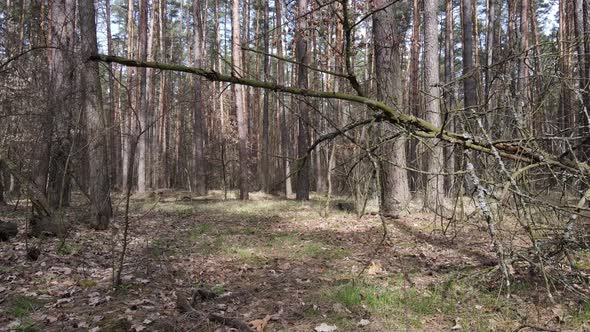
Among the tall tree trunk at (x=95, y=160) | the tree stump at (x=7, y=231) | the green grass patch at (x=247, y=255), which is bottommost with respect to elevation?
the green grass patch at (x=247, y=255)

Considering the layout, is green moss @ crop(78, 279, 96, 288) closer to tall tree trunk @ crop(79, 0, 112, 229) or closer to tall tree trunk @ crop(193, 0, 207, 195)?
tall tree trunk @ crop(79, 0, 112, 229)

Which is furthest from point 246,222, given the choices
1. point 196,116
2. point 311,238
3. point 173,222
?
A: point 196,116

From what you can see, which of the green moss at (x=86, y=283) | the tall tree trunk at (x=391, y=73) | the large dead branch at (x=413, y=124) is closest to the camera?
the large dead branch at (x=413, y=124)

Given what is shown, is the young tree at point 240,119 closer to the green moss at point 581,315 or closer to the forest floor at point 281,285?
the forest floor at point 281,285

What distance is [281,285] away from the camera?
470cm

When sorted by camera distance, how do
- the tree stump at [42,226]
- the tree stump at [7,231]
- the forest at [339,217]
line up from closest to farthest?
the forest at [339,217] < the tree stump at [7,231] < the tree stump at [42,226]

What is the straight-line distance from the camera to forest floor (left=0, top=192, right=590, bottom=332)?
11.6ft

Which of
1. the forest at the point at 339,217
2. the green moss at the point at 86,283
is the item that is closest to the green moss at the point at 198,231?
the forest at the point at 339,217

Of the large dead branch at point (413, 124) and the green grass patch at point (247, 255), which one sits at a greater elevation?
the large dead branch at point (413, 124)

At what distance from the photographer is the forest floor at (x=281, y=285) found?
→ 139 inches

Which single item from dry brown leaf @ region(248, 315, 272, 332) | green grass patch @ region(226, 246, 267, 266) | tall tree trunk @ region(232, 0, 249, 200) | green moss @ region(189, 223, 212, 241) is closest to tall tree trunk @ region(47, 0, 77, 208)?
green moss @ region(189, 223, 212, 241)

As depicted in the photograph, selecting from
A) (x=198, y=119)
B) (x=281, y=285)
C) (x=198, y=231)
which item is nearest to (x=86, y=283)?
(x=281, y=285)

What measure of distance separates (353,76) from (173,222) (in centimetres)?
788

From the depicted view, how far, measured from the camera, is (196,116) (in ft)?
57.4
